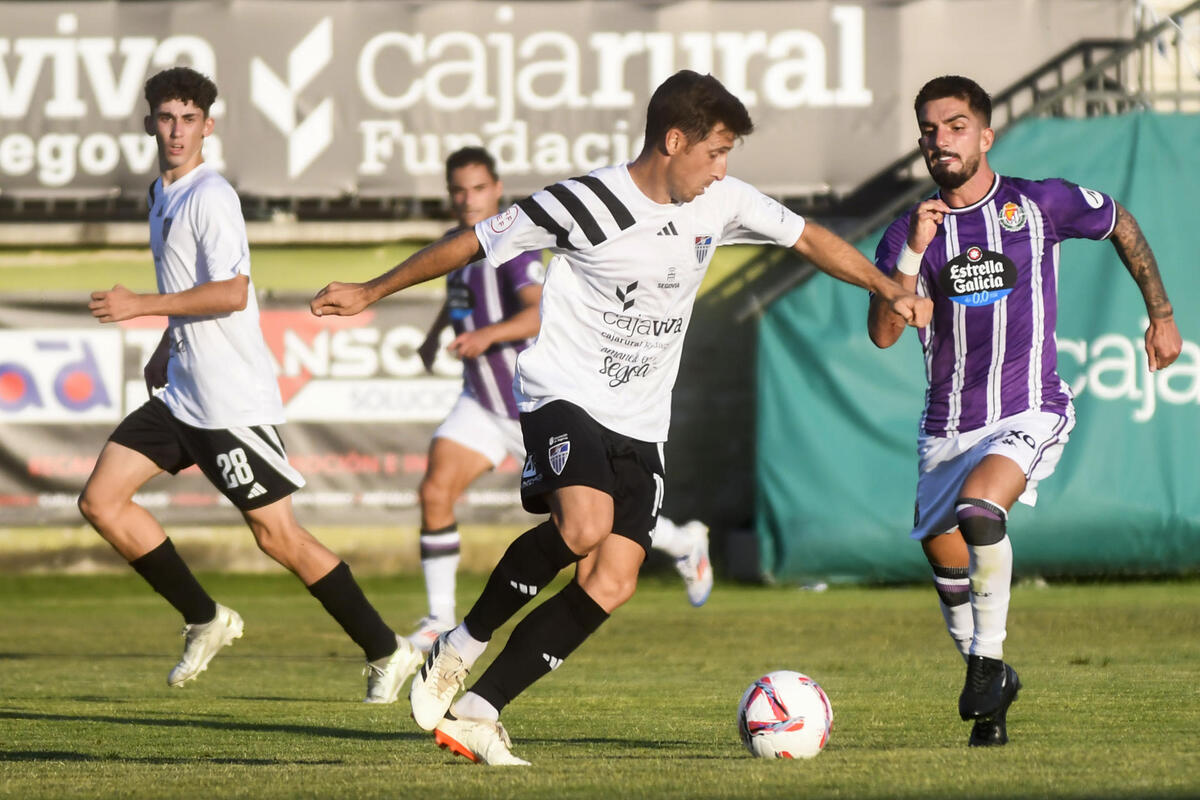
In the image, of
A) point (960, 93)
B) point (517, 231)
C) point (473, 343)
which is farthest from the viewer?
point (473, 343)

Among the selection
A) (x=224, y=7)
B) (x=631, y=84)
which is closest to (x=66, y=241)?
(x=224, y=7)

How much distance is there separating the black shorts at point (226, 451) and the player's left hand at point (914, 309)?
109 inches

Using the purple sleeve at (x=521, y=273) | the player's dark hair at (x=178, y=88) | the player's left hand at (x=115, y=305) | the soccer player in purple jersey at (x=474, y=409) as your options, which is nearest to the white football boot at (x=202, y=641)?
the player's left hand at (x=115, y=305)

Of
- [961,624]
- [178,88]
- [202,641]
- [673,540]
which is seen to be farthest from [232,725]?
[673,540]

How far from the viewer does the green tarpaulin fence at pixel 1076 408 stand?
13.9 meters

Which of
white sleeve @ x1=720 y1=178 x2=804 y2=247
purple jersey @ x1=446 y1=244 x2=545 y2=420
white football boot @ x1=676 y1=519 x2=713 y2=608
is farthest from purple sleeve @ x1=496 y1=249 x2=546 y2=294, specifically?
white sleeve @ x1=720 y1=178 x2=804 y2=247

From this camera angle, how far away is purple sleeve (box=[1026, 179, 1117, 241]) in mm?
6691

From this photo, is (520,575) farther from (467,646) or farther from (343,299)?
(343,299)

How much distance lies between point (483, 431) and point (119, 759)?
13.5ft

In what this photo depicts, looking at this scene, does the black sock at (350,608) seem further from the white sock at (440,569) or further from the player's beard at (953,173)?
the player's beard at (953,173)

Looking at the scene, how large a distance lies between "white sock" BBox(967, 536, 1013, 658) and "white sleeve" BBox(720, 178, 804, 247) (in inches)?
48.8

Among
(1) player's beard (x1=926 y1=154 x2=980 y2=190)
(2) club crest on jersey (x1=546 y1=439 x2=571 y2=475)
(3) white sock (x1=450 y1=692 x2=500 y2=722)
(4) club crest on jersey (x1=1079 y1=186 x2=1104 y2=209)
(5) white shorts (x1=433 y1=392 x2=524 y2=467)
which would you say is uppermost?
(1) player's beard (x1=926 y1=154 x2=980 y2=190)

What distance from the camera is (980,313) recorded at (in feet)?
21.9

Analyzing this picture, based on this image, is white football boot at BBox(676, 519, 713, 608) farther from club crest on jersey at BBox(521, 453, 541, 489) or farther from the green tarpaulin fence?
club crest on jersey at BBox(521, 453, 541, 489)
